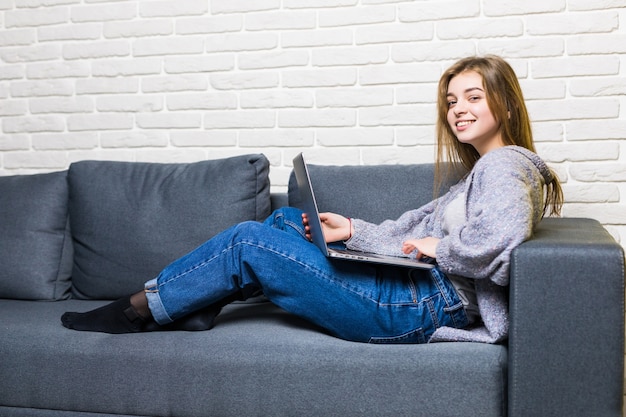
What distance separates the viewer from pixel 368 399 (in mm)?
1636

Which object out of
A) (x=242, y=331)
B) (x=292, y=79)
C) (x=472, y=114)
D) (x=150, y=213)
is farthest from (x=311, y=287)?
(x=292, y=79)

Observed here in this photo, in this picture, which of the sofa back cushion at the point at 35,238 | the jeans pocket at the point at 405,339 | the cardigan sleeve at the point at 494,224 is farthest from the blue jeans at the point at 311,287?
the sofa back cushion at the point at 35,238

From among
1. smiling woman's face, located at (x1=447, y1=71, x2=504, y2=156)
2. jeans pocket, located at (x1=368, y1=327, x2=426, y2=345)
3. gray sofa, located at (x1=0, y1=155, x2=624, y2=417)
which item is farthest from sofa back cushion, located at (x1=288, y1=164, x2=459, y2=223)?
jeans pocket, located at (x1=368, y1=327, x2=426, y2=345)

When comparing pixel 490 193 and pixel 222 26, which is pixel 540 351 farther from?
pixel 222 26

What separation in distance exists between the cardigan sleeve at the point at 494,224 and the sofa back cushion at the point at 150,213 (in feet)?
2.76

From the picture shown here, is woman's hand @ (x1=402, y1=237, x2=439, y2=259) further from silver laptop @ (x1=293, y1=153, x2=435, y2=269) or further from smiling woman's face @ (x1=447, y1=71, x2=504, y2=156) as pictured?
smiling woman's face @ (x1=447, y1=71, x2=504, y2=156)

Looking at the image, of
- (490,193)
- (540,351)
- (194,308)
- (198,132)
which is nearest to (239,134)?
(198,132)

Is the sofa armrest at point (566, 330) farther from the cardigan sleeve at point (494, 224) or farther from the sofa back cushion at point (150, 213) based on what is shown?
the sofa back cushion at point (150, 213)

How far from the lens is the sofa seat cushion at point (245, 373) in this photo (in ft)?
5.26

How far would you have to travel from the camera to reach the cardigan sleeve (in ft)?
5.33

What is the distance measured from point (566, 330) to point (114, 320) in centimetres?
113

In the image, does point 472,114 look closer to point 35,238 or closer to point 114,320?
point 114,320

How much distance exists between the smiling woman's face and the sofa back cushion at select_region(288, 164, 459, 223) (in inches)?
9.3

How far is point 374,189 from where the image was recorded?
2.32 m
